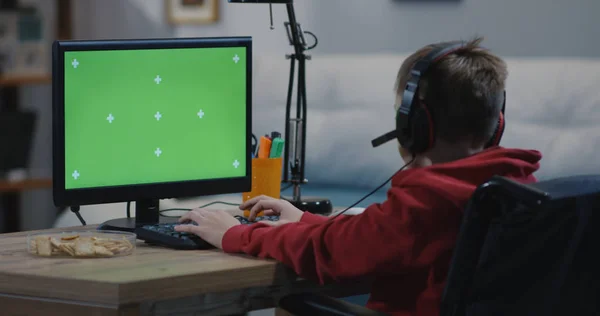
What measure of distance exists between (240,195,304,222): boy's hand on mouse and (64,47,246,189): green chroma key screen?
3.1 inches

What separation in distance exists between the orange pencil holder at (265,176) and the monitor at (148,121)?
94mm

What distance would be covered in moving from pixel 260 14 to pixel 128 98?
2.28 meters

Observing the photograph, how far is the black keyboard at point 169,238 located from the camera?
1.67m

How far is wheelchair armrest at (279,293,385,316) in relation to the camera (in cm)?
142

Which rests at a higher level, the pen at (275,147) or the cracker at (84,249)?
the pen at (275,147)

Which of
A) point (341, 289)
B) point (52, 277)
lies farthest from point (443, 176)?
point (52, 277)

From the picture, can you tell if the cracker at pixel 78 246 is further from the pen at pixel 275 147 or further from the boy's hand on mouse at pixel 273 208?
the pen at pixel 275 147

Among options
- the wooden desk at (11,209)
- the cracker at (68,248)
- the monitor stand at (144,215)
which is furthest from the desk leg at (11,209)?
the cracker at (68,248)

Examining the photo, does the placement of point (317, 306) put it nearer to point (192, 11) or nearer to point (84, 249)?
point (84, 249)

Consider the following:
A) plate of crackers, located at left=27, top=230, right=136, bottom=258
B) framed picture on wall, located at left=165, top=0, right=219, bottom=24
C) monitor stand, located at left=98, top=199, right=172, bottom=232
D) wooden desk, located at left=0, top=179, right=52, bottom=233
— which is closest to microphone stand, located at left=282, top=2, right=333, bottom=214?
monitor stand, located at left=98, top=199, right=172, bottom=232

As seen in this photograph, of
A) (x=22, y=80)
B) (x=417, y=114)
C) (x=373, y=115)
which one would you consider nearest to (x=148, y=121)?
(x=417, y=114)

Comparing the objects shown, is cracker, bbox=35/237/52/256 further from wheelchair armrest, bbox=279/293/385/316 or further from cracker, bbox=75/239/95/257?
wheelchair armrest, bbox=279/293/385/316

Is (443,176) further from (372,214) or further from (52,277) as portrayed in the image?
(52,277)

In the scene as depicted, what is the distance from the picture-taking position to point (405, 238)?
143cm
